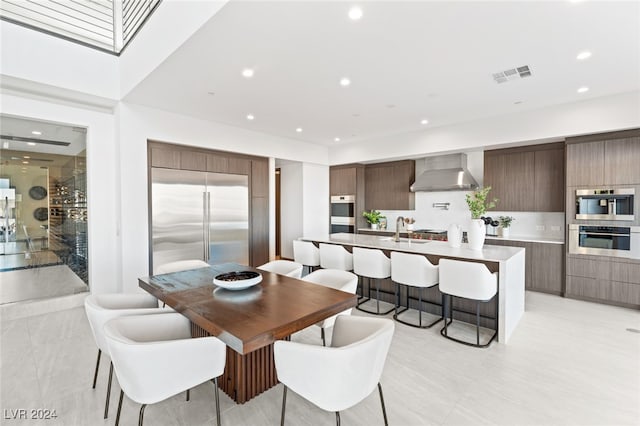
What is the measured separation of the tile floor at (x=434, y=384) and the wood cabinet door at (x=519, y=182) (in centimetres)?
236

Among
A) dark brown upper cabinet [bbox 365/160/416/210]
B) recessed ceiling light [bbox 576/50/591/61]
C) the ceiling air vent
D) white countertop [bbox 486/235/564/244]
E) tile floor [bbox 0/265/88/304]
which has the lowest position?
tile floor [bbox 0/265/88/304]

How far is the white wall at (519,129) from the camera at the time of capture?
4.00m

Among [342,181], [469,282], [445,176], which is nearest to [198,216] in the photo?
[342,181]

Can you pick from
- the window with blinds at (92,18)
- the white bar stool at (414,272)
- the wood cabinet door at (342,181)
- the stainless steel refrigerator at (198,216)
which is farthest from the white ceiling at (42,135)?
the wood cabinet door at (342,181)

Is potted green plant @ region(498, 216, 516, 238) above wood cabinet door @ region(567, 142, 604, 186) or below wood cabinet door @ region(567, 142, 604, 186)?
below

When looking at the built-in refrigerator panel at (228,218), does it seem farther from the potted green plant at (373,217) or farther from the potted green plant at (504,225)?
the potted green plant at (504,225)

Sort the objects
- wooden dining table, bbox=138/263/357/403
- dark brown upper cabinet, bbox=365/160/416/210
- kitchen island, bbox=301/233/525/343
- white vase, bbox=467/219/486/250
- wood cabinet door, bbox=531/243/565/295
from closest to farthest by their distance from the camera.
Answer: wooden dining table, bbox=138/263/357/403
kitchen island, bbox=301/233/525/343
white vase, bbox=467/219/486/250
wood cabinet door, bbox=531/243/565/295
dark brown upper cabinet, bbox=365/160/416/210

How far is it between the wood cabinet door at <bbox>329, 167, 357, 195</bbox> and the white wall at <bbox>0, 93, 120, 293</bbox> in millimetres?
4707

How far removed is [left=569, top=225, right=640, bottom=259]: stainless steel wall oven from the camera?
405cm

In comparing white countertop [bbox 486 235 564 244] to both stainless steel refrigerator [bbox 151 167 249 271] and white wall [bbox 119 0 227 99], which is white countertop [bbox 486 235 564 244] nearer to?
stainless steel refrigerator [bbox 151 167 249 271]

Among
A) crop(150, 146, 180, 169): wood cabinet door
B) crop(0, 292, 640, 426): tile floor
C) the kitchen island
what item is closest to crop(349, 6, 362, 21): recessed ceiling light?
the kitchen island

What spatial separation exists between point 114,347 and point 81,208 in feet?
12.3

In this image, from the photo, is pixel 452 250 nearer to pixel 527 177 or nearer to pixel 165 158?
pixel 527 177

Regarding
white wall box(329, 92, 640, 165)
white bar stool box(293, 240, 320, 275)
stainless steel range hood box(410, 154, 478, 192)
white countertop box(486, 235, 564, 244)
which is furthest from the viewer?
stainless steel range hood box(410, 154, 478, 192)
